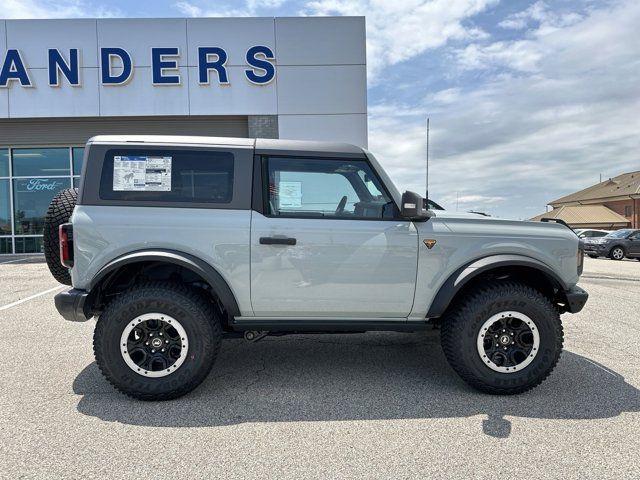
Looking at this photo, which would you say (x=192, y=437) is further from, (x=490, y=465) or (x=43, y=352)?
(x=43, y=352)

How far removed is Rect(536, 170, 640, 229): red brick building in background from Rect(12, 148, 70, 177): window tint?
45.6 meters

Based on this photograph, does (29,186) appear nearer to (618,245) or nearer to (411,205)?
(411,205)

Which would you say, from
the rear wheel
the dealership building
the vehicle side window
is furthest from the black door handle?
the rear wheel

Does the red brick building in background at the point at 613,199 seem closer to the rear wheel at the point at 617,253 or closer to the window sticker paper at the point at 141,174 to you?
the rear wheel at the point at 617,253

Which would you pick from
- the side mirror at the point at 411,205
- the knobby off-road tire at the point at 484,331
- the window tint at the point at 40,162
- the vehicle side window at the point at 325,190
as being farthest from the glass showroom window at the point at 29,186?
the knobby off-road tire at the point at 484,331

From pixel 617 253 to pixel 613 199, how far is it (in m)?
32.1

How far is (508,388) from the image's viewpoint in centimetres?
327

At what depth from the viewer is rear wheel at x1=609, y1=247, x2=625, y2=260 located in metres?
17.7

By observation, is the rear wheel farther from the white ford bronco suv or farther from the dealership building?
the white ford bronco suv

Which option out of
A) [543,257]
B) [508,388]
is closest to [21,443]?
[508,388]

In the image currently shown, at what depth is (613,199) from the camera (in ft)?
144

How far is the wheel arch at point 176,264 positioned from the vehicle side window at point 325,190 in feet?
2.15

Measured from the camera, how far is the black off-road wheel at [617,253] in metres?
17.7

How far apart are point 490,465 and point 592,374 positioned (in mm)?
1964
